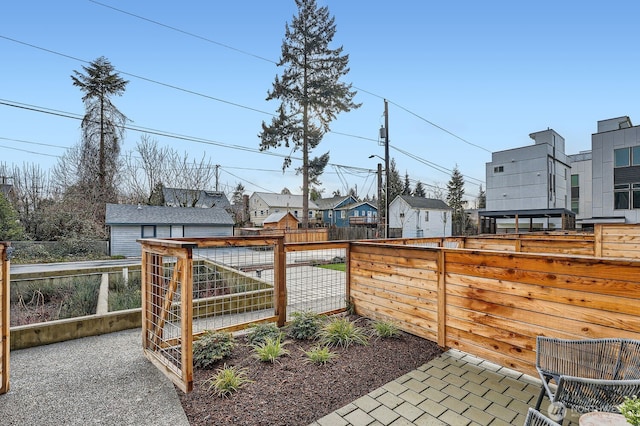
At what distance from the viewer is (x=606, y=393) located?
1642mm

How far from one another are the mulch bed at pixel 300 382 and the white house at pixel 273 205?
36.2 metres

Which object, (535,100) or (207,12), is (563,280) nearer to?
(207,12)

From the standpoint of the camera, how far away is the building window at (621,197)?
17.2 m

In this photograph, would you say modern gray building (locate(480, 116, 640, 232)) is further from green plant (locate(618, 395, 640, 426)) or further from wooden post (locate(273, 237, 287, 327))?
green plant (locate(618, 395, 640, 426))

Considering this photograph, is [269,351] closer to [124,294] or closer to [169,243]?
[169,243]

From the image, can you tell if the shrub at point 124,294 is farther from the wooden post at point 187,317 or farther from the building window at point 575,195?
the building window at point 575,195

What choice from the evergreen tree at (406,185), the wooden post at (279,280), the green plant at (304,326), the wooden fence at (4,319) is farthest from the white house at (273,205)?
the wooden fence at (4,319)

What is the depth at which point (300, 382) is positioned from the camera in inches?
106

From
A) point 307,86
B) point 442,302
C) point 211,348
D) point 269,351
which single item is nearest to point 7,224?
point 211,348

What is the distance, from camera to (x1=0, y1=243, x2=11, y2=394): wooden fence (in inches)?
99.0

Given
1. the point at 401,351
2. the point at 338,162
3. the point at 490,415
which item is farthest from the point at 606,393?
the point at 338,162

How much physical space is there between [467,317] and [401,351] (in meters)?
0.81

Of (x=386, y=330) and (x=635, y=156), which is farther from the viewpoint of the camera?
(x=635, y=156)

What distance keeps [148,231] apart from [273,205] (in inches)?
913
